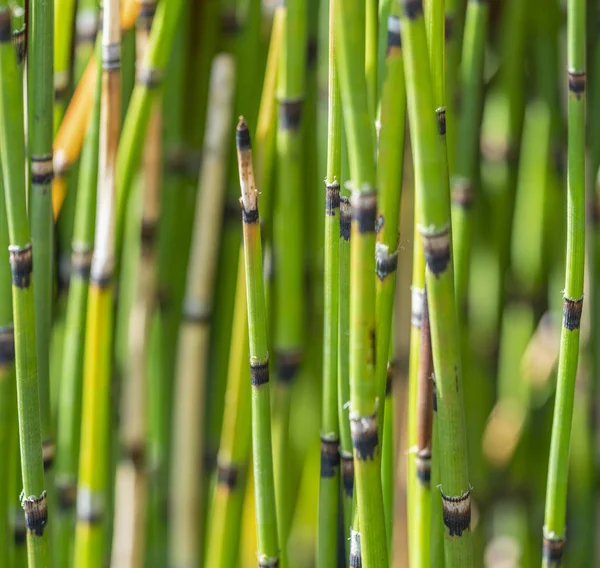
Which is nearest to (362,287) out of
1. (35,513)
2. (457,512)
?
(457,512)

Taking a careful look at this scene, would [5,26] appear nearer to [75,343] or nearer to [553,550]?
[75,343]

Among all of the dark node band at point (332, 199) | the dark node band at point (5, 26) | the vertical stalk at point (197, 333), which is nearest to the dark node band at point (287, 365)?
the vertical stalk at point (197, 333)

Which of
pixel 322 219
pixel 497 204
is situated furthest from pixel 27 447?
pixel 497 204

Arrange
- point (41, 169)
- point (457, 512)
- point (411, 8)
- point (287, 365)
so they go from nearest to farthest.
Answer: point (411, 8) < point (457, 512) < point (41, 169) < point (287, 365)

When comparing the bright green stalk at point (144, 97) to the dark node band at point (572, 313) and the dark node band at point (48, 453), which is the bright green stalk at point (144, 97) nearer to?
the dark node band at point (48, 453)

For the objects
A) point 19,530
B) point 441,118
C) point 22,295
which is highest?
point 441,118

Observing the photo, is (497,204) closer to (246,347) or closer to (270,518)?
(246,347)
